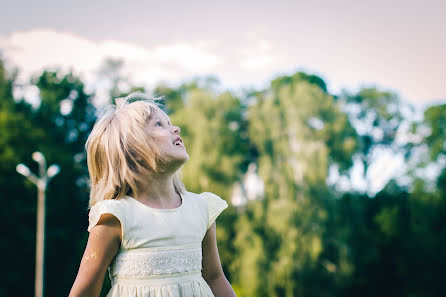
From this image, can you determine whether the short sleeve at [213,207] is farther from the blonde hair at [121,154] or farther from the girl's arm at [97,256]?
the girl's arm at [97,256]

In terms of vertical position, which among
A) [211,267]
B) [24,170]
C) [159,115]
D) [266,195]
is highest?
[159,115]

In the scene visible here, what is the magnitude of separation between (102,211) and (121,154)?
0.78 feet

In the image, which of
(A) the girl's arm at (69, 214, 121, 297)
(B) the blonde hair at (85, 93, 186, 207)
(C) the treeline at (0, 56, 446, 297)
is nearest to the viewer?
(A) the girl's arm at (69, 214, 121, 297)

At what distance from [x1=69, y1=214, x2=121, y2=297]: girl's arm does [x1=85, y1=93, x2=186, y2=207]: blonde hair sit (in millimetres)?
148

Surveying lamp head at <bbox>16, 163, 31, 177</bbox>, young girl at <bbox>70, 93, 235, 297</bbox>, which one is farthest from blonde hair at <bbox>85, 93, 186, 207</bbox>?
lamp head at <bbox>16, 163, 31, 177</bbox>

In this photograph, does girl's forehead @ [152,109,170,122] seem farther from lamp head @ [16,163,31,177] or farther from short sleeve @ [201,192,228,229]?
lamp head @ [16,163,31,177]

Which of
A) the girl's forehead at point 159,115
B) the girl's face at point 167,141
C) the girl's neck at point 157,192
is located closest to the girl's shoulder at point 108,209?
the girl's neck at point 157,192

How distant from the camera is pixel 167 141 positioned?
2.02 m

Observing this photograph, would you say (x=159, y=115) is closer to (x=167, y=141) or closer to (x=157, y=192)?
(x=167, y=141)

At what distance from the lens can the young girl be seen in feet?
6.13

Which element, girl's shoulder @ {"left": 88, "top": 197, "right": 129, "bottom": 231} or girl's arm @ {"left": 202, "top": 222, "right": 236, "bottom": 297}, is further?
girl's arm @ {"left": 202, "top": 222, "right": 236, "bottom": 297}

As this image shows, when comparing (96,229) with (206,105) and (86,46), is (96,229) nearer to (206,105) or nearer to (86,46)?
(206,105)

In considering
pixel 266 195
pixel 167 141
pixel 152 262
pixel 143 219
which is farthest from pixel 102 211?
pixel 266 195

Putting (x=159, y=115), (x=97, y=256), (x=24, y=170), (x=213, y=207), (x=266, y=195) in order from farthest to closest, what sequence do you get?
1. (x=266, y=195)
2. (x=24, y=170)
3. (x=213, y=207)
4. (x=159, y=115)
5. (x=97, y=256)
